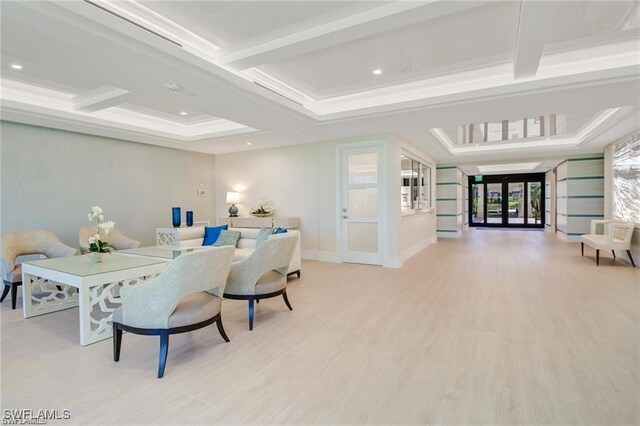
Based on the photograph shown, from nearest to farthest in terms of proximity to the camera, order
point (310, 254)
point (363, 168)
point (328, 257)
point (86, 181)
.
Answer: point (86, 181)
point (363, 168)
point (328, 257)
point (310, 254)

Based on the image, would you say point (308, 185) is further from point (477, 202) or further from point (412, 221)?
Result: point (477, 202)

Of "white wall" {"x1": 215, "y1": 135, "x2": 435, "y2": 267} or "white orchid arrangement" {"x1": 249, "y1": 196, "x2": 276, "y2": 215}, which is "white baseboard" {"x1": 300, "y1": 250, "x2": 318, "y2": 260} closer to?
"white wall" {"x1": 215, "y1": 135, "x2": 435, "y2": 267}

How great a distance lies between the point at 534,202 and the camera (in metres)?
14.9

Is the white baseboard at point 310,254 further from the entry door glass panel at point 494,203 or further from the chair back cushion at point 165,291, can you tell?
the entry door glass panel at point 494,203

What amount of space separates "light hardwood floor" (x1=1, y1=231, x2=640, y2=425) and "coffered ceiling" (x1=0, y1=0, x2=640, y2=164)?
2512mm

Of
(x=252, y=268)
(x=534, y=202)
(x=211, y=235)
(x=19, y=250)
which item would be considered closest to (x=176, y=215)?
(x=211, y=235)

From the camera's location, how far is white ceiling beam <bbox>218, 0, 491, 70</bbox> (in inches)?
95.6

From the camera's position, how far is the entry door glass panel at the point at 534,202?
577 inches

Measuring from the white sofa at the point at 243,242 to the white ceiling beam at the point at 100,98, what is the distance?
7.41ft

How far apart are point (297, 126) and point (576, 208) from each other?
844 centimetres

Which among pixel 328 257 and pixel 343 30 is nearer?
pixel 343 30

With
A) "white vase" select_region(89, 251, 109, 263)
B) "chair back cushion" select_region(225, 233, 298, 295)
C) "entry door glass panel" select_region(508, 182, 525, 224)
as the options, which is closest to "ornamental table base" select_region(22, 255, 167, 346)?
"white vase" select_region(89, 251, 109, 263)

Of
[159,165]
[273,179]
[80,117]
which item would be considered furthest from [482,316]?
[159,165]

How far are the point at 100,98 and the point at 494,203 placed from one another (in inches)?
621
